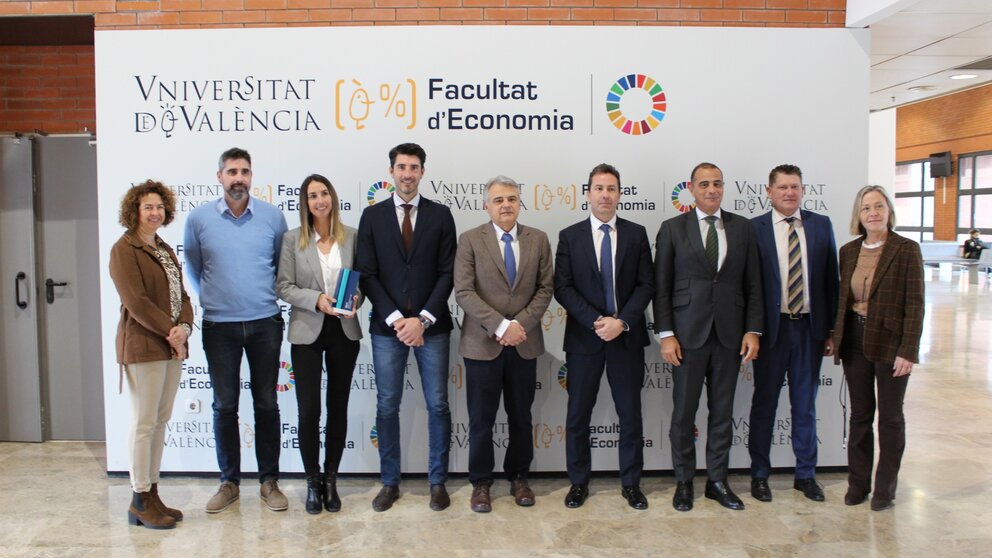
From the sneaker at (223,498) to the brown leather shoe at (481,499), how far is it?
1328 millimetres

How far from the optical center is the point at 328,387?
374cm

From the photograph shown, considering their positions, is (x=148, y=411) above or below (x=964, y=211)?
below

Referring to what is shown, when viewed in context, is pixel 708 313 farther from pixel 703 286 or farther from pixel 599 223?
pixel 599 223

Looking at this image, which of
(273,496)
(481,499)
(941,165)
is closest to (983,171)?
(941,165)

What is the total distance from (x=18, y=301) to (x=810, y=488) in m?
5.33

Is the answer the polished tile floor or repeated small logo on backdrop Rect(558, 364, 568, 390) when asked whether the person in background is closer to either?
the polished tile floor

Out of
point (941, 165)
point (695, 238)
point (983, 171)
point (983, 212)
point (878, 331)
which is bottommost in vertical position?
point (878, 331)

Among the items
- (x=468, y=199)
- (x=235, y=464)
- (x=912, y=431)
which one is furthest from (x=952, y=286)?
(x=235, y=464)

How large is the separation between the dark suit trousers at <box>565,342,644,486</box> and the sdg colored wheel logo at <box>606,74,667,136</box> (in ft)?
4.45

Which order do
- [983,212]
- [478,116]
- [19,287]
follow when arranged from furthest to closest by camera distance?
[983,212]
[19,287]
[478,116]

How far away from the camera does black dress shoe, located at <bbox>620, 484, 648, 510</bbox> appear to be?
3.77 m

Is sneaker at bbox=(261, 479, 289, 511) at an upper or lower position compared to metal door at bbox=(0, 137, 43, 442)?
lower

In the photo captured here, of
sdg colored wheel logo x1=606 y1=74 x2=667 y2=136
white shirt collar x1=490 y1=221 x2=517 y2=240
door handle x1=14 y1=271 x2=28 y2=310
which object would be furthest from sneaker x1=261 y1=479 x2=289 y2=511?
sdg colored wheel logo x1=606 y1=74 x2=667 y2=136

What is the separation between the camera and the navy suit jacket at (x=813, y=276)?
12.5 feet
